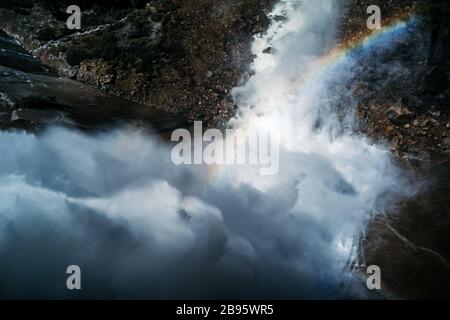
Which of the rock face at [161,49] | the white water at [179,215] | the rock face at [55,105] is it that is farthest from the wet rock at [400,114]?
the rock face at [55,105]

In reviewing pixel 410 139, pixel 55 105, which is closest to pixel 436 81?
pixel 410 139

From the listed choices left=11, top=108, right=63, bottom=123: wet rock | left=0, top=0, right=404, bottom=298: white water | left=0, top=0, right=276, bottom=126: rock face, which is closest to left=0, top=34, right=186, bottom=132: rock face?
left=11, top=108, right=63, bottom=123: wet rock

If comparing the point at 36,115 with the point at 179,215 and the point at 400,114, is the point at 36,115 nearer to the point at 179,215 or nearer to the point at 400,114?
the point at 179,215

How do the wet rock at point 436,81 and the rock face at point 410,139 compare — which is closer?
the rock face at point 410,139

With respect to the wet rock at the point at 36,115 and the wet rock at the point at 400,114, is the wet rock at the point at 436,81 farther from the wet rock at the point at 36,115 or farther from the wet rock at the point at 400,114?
the wet rock at the point at 36,115

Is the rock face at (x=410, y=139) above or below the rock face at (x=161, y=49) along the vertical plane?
below
